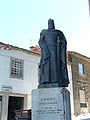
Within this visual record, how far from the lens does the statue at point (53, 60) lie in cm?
647

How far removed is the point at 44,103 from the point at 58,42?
1959mm

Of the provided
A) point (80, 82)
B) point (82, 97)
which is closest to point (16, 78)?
point (80, 82)

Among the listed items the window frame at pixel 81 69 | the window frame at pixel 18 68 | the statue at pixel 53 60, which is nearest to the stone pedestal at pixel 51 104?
the statue at pixel 53 60

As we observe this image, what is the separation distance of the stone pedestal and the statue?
30cm

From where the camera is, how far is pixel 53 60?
6602 millimetres

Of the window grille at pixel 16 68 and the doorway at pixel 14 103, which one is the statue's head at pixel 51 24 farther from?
the doorway at pixel 14 103

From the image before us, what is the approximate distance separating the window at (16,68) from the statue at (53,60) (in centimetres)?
940

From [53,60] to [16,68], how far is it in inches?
392

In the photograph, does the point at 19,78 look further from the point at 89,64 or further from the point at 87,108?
the point at 89,64

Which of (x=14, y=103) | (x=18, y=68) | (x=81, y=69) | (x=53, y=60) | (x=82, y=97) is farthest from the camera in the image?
(x=81, y=69)

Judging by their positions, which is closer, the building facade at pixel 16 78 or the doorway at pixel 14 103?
the building facade at pixel 16 78

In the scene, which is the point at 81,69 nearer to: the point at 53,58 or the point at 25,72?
the point at 25,72

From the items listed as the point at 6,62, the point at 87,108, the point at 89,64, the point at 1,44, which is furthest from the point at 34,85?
the point at 89,64

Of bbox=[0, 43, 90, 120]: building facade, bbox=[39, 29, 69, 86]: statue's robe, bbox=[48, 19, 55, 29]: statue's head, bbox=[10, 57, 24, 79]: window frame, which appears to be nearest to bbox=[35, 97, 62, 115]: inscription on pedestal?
bbox=[39, 29, 69, 86]: statue's robe
